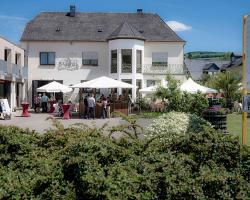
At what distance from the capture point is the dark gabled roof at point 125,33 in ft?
150

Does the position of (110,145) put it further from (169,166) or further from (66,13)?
(66,13)

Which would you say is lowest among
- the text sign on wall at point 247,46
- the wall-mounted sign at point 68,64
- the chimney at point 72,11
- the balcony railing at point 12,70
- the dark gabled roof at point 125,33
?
the text sign on wall at point 247,46

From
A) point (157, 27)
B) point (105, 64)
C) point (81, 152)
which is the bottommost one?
point (81, 152)

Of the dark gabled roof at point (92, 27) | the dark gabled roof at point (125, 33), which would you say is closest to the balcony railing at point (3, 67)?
the dark gabled roof at point (92, 27)

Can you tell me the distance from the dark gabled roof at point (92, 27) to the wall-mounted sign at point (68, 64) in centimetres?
211

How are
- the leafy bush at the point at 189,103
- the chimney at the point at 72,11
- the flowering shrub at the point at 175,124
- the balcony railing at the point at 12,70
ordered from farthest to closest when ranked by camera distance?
the chimney at the point at 72,11 → the balcony railing at the point at 12,70 → the leafy bush at the point at 189,103 → the flowering shrub at the point at 175,124

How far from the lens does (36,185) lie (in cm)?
582

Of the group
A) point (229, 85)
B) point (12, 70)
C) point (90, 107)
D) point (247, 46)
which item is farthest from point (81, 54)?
point (247, 46)

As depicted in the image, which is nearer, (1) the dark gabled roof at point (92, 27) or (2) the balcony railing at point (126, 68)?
(2) the balcony railing at point (126, 68)

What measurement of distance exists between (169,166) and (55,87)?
116 feet

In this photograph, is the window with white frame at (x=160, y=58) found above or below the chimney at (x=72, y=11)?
below

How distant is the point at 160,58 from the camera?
1945 inches

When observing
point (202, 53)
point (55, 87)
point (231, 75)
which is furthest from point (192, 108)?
point (202, 53)

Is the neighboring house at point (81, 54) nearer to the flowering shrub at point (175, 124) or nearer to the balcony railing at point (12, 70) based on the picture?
the balcony railing at point (12, 70)
